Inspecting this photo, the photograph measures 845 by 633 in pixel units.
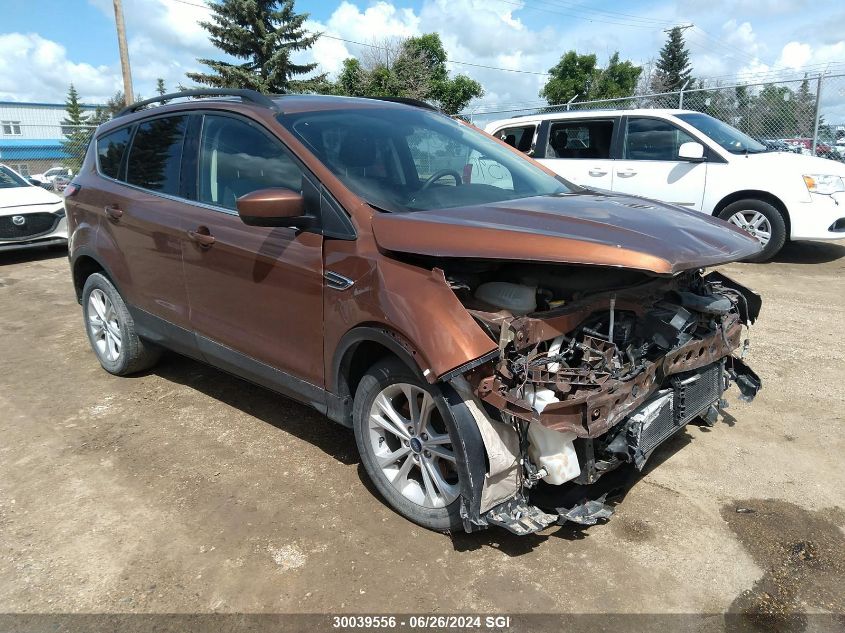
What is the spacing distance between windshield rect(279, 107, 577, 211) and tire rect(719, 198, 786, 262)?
207 inches

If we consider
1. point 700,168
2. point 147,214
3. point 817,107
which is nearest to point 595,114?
point 700,168

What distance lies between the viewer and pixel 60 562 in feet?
8.87

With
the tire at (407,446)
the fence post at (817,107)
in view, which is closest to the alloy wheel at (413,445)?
the tire at (407,446)

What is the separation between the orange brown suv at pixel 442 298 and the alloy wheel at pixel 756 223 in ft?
17.2

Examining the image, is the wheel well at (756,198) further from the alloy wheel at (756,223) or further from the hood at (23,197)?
the hood at (23,197)

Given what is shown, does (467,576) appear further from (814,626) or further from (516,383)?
(814,626)

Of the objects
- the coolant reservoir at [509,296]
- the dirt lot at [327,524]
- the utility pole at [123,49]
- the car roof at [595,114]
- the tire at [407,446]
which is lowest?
the dirt lot at [327,524]

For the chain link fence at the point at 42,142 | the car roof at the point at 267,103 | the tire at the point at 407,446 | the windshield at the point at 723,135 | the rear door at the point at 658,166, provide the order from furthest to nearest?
the chain link fence at the point at 42,142 → the rear door at the point at 658,166 → the windshield at the point at 723,135 → the car roof at the point at 267,103 → the tire at the point at 407,446

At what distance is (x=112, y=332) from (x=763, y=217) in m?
7.48

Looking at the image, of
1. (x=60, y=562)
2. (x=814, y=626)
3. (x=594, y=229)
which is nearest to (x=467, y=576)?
(x=814, y=626)

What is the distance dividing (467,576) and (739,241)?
1.87 metres

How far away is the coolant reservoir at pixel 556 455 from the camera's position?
257cm

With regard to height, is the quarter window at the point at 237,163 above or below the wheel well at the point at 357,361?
above

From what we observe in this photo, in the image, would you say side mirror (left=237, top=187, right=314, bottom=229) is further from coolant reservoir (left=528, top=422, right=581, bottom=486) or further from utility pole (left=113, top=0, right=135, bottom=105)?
utility pole (left=113, top=0, right=135, bottom=105)
